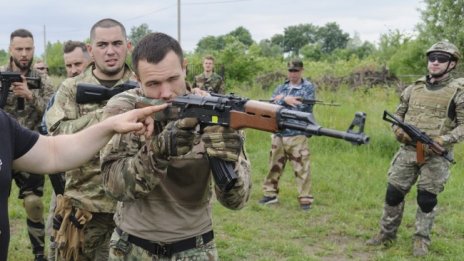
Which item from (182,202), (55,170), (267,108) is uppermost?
(267,108)

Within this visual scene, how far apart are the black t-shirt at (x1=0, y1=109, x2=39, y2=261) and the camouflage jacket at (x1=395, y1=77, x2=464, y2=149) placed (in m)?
4.43

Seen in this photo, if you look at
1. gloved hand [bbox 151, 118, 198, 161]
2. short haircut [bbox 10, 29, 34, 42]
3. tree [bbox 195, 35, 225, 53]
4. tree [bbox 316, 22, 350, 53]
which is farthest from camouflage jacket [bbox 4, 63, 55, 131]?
tree [bbox 316, 22, 350, 53]

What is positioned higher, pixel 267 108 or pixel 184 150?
pixel 267 108

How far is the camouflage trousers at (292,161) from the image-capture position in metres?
7.59

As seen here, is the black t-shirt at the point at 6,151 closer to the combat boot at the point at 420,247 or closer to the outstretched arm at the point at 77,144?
the outstretched arm at the point at 77,144

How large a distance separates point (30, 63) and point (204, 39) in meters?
78.1

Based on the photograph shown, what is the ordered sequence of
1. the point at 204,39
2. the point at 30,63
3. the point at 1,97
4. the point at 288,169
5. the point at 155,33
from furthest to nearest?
1. the point at 204,39
2. the point at 288,169
3. the point at 30,63
4. the point at 1,97
5. the point at 155,33

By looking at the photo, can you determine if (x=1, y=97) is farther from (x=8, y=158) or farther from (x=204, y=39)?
(x=204, y=39)

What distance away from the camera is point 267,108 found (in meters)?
2.21

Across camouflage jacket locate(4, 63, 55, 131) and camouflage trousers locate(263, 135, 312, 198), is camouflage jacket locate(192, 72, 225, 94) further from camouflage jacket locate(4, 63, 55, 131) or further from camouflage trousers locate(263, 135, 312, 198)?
camouflage jacket locate(4, 63, 55, 131)

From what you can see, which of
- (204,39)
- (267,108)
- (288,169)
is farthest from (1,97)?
(204,39)

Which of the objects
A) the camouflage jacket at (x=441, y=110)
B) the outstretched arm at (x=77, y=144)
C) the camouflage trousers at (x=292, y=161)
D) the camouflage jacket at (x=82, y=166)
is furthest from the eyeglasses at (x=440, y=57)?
the outstretched arm at (x=77, y=144)

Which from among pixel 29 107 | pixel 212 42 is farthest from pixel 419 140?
pixel 212 42

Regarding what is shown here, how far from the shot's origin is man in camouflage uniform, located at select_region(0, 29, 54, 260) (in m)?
5.15
